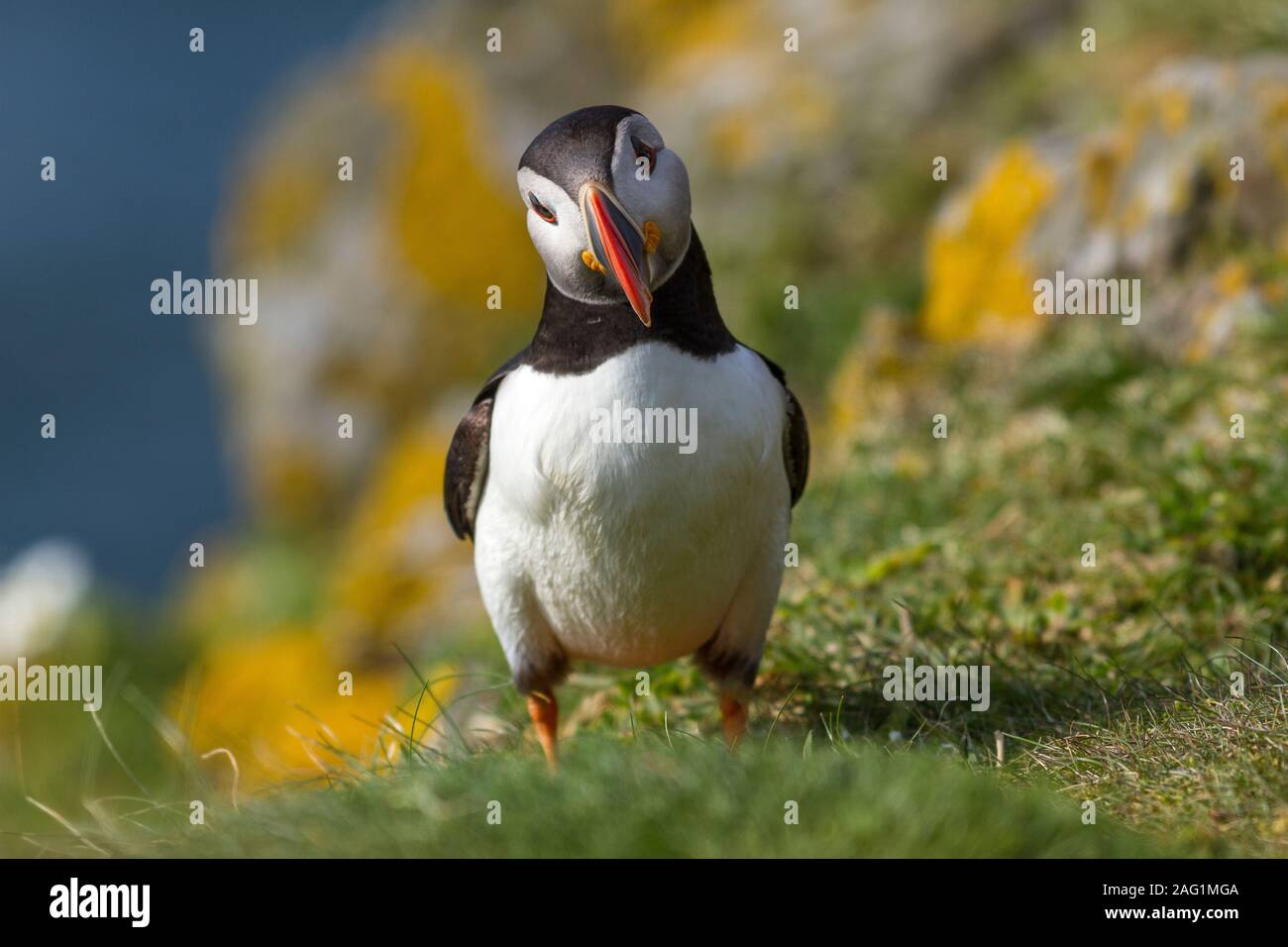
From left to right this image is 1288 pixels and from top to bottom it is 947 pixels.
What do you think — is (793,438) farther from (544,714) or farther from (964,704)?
(544,714)

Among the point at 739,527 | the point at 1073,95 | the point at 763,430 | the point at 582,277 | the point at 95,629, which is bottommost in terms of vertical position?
the point at 95,629

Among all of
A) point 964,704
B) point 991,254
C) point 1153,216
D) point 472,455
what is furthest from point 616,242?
point 991,254

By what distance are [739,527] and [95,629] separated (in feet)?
29.8

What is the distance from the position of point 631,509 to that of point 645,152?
109 centimetres

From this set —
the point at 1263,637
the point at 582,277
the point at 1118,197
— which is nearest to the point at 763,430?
the point at 582,277

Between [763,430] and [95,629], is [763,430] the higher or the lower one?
the higher one

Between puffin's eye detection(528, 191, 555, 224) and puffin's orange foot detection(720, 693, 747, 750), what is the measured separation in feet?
5.88

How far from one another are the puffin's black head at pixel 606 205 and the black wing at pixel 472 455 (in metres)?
0.60

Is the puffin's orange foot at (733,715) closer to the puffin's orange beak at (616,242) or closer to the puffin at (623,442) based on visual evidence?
the puffin at (623,442)

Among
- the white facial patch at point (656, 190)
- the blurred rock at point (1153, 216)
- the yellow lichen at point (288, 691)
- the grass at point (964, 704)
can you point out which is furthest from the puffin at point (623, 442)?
the blurred rock at point (1153, 216)

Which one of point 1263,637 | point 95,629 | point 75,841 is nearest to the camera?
point 75,841

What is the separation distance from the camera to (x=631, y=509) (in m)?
4.33
